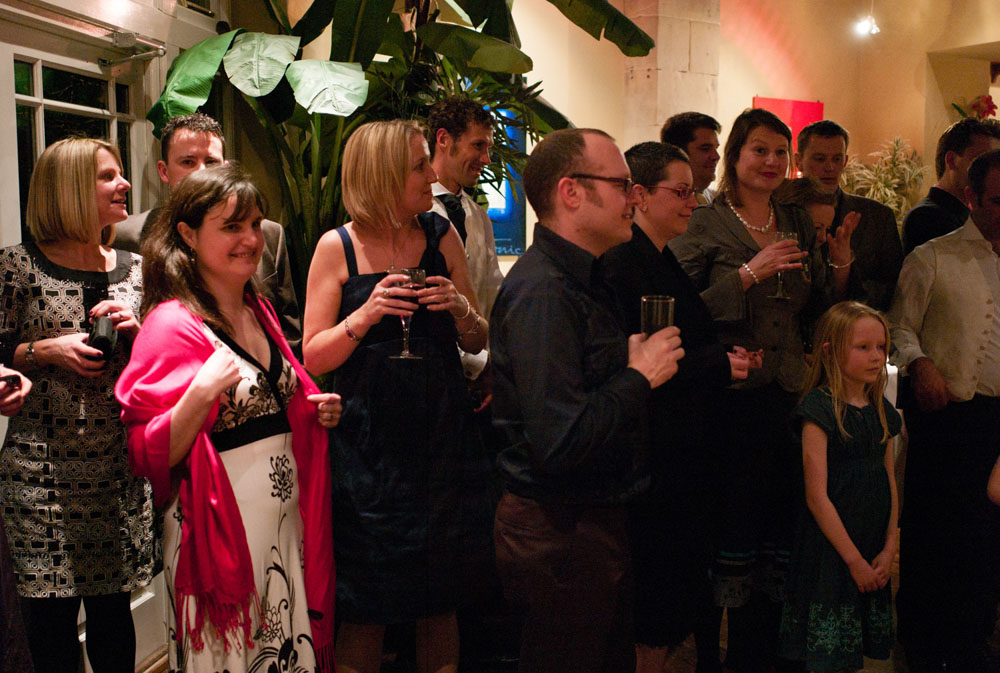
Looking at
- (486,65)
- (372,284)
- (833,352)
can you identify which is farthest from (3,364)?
(833,352)

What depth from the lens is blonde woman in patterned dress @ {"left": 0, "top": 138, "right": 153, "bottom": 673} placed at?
2.23 metres

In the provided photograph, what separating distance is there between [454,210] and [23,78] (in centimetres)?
147

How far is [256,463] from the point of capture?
1.99m

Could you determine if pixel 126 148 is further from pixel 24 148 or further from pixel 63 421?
pixel 63 421

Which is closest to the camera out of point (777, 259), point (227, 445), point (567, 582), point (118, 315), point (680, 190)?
point (567, 582)

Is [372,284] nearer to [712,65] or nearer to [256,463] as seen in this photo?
[256,463]

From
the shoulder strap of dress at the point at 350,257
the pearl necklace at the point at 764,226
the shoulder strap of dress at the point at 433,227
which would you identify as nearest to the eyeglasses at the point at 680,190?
the pearl necklace at the point at 764,226

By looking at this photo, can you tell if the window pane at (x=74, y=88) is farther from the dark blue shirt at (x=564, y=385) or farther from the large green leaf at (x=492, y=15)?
the dark blue shirt at (x=564, y=385)

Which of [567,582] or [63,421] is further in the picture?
[63,421]

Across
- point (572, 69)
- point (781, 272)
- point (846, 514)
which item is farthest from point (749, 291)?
point (572, 69)

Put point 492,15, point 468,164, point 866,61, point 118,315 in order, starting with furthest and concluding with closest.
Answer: point 866,61
point 492,15
point 468,164
point 118,315

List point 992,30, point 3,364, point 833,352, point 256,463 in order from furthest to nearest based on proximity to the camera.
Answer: point 992,30 < point 833,352 < point 3,364 < point 256,463

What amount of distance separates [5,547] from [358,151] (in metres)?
1.24

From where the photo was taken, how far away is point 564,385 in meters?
1.71
